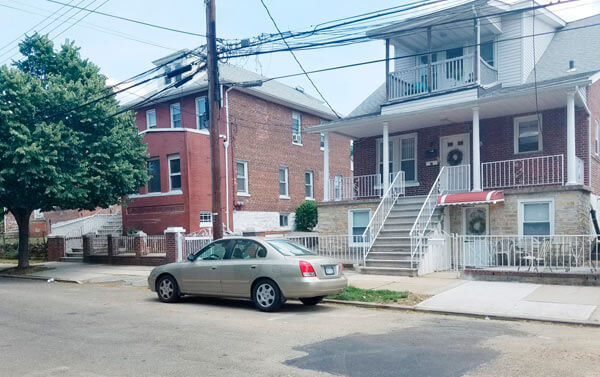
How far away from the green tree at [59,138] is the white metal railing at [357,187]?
758 centimetres

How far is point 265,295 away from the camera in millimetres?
9797

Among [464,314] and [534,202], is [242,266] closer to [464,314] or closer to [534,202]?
[464,314]

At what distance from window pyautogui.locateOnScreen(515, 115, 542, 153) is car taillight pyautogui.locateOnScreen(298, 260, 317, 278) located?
11.3 metres

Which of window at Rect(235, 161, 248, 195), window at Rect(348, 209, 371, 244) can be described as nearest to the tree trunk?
window at Rect(235, 161, 248, 195)

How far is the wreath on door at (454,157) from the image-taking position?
63.2 feet

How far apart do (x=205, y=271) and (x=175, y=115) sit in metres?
18.0

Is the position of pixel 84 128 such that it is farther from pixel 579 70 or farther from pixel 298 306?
pixel 579 70

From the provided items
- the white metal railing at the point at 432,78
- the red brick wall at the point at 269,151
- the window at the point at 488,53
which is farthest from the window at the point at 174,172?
the window at the point at 488,53

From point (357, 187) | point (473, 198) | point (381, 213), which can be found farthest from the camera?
point (357, 187)

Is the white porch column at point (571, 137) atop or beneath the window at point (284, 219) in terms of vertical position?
atop

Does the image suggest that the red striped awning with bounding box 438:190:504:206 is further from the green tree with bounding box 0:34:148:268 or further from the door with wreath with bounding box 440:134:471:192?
the green tree with bounding box 0:34:148:268

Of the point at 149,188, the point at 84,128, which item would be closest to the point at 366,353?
the point at 84,128

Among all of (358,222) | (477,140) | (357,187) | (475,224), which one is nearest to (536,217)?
(475,224)

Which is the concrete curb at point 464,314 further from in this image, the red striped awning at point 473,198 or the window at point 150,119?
the window at point 150,119
